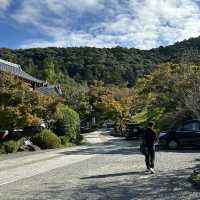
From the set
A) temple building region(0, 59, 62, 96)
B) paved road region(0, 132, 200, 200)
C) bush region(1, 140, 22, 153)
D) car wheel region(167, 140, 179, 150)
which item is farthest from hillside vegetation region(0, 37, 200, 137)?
bush region(1, 140, 22, 153)

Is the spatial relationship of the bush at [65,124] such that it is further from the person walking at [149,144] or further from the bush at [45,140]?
the person walking at [149,144]

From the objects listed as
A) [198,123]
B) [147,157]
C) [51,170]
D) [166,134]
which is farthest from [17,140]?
[147,157]

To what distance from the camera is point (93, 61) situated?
135 metres

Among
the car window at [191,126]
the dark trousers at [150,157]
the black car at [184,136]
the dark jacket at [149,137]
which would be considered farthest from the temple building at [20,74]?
the dark trousers at [150,157]

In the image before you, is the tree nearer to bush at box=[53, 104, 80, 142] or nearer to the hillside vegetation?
bush at box=[53, 104, 80, 142]

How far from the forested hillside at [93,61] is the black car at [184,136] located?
8844cm

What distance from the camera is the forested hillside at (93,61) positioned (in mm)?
123312

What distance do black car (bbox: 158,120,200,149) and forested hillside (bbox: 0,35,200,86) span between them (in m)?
88.4

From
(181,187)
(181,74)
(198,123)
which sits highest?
(181,74)

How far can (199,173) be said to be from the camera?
568 inches

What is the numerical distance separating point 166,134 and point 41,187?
1611cm

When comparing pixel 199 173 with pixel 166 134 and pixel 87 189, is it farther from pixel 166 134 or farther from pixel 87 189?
pixel 166 134

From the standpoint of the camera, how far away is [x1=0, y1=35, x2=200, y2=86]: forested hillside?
123312 mm

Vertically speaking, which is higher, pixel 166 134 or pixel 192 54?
pixel 192 54
